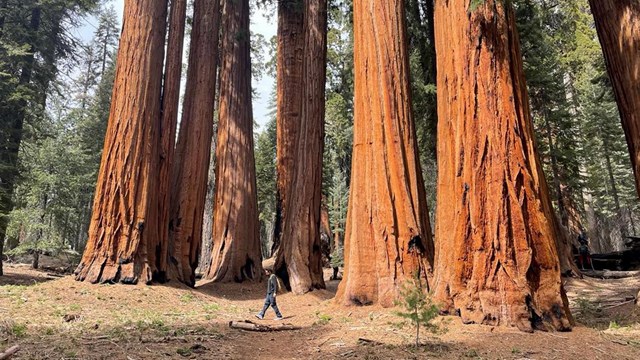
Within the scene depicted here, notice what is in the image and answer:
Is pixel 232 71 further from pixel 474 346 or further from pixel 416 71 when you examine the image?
pixel 474 346

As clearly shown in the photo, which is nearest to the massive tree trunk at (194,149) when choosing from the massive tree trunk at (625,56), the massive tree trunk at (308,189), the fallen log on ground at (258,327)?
the massive tree trunk at (308,189)

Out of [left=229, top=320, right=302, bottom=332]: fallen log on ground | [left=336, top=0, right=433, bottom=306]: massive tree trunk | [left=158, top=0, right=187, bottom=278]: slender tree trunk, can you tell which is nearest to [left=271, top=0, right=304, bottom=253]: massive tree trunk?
[left=158, top=0, right=187, bottom=278]: slender tree trunk

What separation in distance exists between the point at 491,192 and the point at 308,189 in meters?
6.49

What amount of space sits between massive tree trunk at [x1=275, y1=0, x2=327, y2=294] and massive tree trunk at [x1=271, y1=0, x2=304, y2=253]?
2.27m

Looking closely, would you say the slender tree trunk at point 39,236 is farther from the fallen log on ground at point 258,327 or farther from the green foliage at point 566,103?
the green foliage at point 566,103

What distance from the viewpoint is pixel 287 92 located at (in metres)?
14.1

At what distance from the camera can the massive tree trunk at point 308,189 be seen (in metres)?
11.0

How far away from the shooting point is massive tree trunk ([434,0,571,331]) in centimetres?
489

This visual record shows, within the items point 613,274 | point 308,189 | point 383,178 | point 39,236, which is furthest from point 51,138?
point 613,274

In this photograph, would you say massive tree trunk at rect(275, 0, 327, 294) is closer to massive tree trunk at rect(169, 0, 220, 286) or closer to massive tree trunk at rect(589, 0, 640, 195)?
massive tree trunk at rect(169, 0, 220, 286)

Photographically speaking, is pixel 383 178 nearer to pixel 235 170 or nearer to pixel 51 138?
pixel 235 170

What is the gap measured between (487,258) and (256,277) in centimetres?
880

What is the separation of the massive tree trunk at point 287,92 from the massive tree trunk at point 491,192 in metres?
8.27

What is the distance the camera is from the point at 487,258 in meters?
5.04
